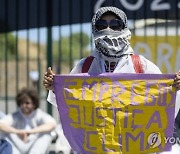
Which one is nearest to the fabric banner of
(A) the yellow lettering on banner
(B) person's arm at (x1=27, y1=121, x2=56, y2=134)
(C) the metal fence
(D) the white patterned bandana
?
(A) the yellow lettering on banner

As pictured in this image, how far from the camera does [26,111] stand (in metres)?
6.98

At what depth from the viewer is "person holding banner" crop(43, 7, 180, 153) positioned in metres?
3.59

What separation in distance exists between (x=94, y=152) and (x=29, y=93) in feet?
11.4

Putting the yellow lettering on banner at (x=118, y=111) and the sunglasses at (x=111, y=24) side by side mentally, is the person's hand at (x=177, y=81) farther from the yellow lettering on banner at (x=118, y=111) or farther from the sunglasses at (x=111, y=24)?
Result: the sunglasses at (x=111, y=24)

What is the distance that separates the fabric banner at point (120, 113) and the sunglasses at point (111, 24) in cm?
27

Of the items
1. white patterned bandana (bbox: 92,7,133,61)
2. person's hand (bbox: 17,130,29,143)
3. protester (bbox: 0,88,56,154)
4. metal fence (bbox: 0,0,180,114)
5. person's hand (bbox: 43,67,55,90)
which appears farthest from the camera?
metal fence (bbox: 0,0,180,114)

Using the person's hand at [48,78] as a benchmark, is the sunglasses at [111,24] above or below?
above

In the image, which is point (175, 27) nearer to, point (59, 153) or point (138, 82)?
point (59, 153)

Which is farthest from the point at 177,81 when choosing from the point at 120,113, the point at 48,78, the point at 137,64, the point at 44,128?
the point at 44,128

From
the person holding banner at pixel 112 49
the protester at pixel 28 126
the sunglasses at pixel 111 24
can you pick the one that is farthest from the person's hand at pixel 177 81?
the protester at pixel 28 126

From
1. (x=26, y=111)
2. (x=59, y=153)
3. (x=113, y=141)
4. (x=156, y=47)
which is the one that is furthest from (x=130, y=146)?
(x=156, y=47)

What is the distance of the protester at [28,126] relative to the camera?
6823mm

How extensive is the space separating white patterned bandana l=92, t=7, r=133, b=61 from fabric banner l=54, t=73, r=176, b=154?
0.13m

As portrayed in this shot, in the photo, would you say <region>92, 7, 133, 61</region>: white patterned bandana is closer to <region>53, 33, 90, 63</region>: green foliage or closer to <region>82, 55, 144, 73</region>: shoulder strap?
<region>82, 55, 144, 73</region>: shoulder strap
